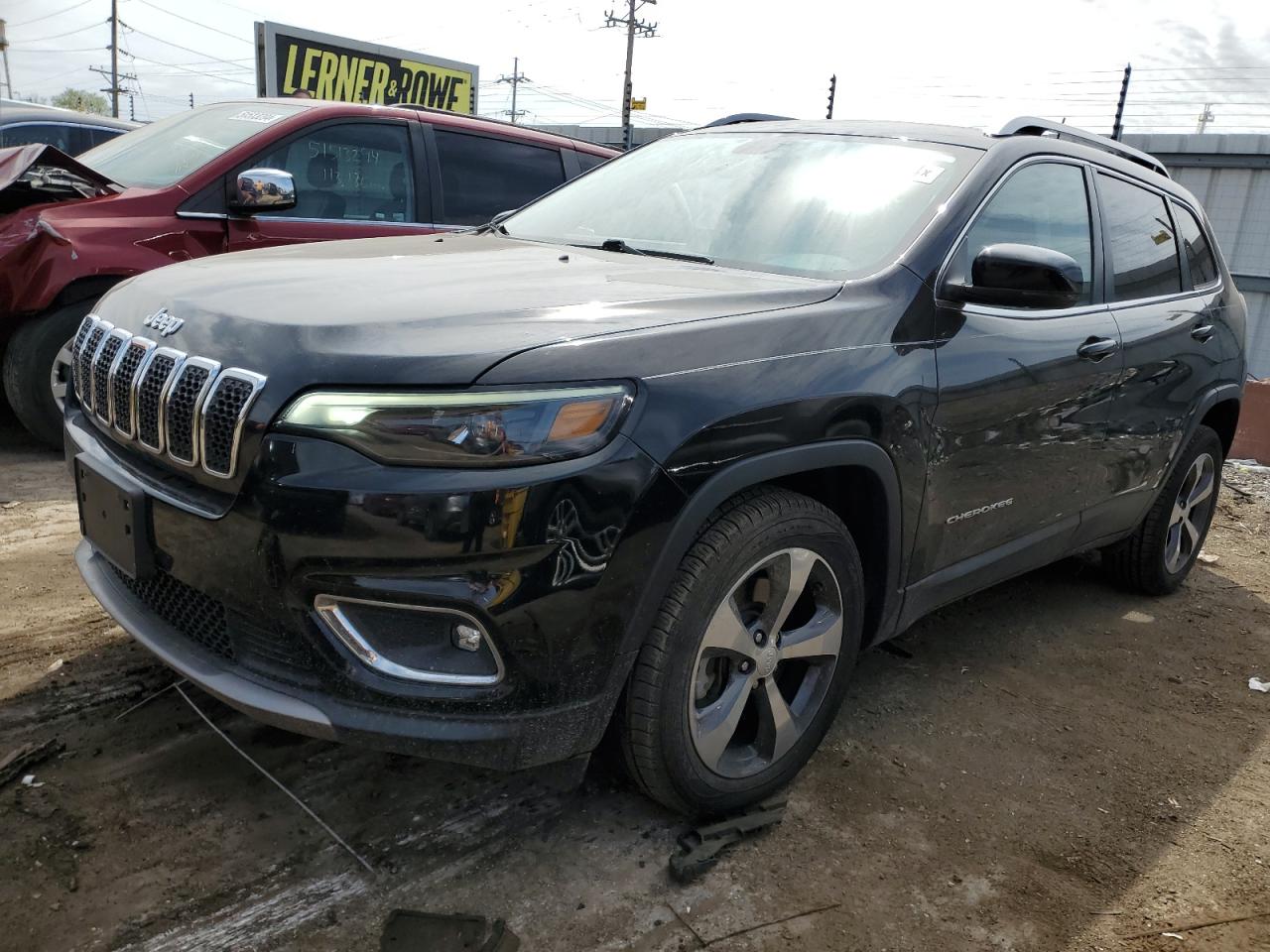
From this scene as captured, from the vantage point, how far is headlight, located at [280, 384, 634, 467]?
5.97 feet

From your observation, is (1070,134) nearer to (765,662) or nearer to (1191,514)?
(1191,514)

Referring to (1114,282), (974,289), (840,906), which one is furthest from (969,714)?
(1114,282)

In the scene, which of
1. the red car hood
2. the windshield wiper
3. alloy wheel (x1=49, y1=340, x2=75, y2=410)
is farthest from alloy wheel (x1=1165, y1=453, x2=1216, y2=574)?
the red car hood

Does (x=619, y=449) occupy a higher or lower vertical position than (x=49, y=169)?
lower

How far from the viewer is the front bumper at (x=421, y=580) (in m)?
1.81

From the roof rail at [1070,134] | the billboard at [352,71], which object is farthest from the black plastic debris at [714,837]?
the billboard at [352,71]

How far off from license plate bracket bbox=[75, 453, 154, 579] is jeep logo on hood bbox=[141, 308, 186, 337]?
0.33m

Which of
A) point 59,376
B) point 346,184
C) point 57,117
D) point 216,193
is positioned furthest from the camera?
point 57,117

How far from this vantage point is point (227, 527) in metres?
1.92

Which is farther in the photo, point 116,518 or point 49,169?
point 49,169

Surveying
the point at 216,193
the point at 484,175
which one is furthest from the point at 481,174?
the point at 216,193

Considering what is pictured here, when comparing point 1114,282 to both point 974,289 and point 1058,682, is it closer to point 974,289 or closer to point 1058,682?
point 974,289

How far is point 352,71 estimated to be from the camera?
17703mm

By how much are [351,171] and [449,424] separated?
4053 millimetres
